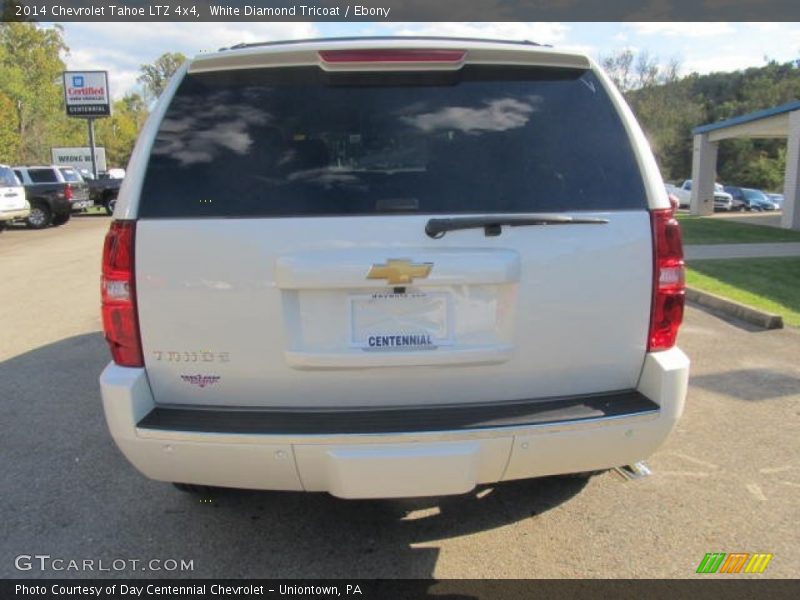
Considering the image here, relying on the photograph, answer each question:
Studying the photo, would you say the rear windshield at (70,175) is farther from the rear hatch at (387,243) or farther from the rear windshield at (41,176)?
the rear hatch at (387,243)

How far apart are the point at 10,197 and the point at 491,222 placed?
67.7 ft

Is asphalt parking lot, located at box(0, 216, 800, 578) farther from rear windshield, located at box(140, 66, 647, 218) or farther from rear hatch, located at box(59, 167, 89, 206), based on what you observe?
rear hatch, located at box(59, 167, 89, 206)

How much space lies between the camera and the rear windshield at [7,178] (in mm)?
18859

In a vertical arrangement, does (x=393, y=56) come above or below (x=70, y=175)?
above

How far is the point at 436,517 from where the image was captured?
3211 millimetres

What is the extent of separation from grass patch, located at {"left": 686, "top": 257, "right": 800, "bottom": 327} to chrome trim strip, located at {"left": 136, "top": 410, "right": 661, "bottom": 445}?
5.64 m

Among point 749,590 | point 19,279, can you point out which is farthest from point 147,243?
point 19,279

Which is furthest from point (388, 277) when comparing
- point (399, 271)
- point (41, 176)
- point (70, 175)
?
point (70, 175)

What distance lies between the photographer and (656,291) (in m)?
2.51

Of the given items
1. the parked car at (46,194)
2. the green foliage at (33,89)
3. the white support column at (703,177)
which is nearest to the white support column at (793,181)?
Answer: the white support column at (703,177)

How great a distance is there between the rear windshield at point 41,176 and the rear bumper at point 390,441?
2320 centimetres

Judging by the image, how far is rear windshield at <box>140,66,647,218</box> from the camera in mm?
2414

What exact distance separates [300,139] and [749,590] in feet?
8.34

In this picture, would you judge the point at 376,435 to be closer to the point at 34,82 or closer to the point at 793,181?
the point at 793,181
